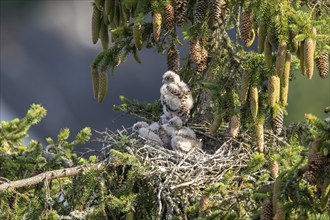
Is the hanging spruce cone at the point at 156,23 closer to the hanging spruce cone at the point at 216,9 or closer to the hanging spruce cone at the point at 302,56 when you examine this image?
the hanging spruce cone at the point at 216,9

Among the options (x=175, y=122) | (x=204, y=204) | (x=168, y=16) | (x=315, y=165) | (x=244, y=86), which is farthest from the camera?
(x=175, y=122)

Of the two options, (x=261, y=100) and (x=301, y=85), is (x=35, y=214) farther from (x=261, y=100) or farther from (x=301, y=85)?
(x=301, y=85)

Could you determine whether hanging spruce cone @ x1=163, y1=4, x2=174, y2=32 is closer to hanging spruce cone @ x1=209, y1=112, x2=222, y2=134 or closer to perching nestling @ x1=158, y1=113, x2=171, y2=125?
hanging spruce cone @ x1=209, y1=112, x2=222, y2=134

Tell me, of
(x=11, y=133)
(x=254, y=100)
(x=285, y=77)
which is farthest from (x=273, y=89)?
(x=11, y=133)

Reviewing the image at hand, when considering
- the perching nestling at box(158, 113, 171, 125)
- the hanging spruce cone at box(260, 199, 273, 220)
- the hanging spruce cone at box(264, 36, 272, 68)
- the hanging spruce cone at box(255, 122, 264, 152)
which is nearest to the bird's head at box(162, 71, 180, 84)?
Result: the perching nestling at box(158, 113, 171, 125)

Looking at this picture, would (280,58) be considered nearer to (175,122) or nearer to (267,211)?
(267,211)

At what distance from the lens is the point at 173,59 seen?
9.05 metres

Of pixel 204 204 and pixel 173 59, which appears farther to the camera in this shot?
pixel 173 59

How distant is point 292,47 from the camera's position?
7.61 metres

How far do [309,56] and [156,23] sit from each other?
4.08ft

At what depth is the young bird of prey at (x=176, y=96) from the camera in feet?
30.1

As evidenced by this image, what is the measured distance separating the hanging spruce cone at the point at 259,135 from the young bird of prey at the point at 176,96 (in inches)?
38.3

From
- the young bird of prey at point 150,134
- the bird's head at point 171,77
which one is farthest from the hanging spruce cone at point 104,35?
the young bird of prey at point 150,134

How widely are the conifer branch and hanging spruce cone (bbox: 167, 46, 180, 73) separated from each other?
115cm
